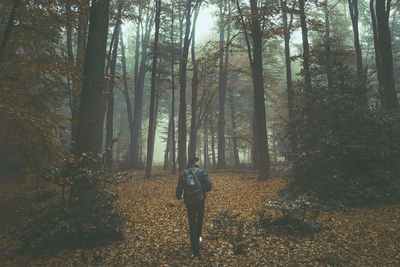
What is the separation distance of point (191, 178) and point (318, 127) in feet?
18.5

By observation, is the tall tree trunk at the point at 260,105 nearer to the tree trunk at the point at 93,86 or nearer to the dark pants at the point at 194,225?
the dark pants at the point at 194,225

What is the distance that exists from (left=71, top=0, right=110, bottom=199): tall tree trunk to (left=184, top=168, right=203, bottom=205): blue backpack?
231cm

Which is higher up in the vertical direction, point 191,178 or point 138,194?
point 191,178

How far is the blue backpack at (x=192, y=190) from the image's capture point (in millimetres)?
5273

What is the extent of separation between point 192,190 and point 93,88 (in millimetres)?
3588

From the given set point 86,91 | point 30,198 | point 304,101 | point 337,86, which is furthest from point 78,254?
point 337,86

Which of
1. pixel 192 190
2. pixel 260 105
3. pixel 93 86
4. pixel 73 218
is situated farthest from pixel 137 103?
pixel 192 190

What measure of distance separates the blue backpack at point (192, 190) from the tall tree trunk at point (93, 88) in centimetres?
231

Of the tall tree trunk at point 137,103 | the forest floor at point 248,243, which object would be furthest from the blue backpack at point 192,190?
the tall tree trunk at point 137,103

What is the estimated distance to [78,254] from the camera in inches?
201

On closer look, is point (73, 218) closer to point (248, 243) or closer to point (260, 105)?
point (248, 243)

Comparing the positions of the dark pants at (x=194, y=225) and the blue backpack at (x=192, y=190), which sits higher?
the blue backpack at (x=192, y=190)

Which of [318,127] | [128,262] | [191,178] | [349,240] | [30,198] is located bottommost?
[128,262]

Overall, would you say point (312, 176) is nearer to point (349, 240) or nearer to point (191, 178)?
point (349, 240)
